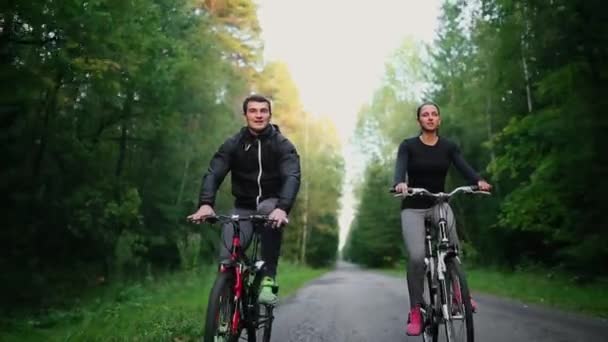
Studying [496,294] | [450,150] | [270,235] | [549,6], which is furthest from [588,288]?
[270,235]

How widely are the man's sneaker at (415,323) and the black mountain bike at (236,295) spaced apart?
1280mm

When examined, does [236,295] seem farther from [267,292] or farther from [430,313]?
[430,313]

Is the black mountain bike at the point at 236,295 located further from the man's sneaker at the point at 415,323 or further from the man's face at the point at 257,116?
the man's sneaker at the point at 415,323

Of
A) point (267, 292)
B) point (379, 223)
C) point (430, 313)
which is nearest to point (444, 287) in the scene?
point (430, 313)

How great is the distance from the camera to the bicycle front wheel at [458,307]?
418 cm

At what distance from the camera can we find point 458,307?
4.33 m

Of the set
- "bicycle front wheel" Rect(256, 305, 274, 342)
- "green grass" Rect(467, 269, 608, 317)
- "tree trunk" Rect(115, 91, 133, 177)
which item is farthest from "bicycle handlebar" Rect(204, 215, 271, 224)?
"tree trunk" Rect(115, 91, 133, 177)

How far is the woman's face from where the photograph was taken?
199 inches

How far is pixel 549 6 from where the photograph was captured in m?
11.7

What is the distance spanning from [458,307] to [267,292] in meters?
1.50

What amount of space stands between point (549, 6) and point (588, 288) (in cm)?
628

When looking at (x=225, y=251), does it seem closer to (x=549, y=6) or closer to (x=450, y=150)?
(x=450, y=150)

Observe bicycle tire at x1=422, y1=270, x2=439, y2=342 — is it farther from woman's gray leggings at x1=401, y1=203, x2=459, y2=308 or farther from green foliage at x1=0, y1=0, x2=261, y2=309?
green foliage at x1=0, y1=0, x2=261, y2=309

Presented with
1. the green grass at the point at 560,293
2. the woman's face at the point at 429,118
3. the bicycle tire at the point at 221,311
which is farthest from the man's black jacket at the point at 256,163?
the green grass at the point at 560,293
